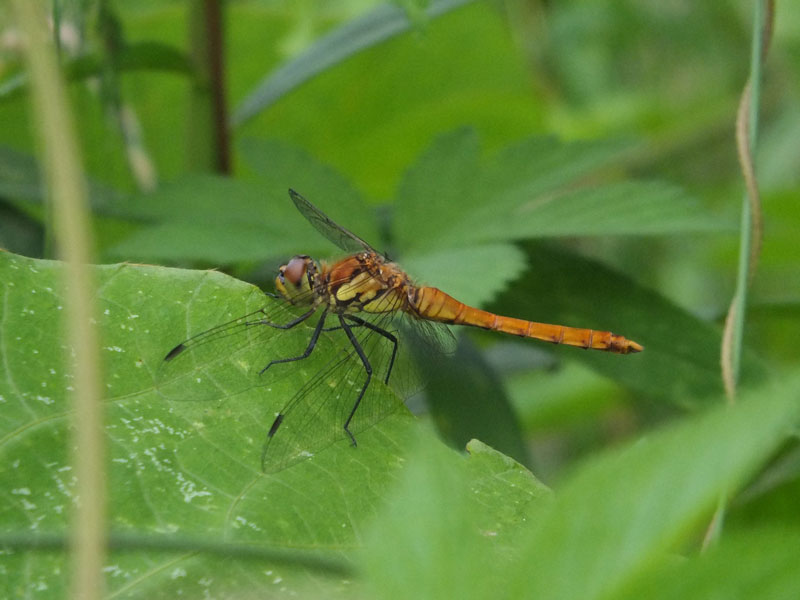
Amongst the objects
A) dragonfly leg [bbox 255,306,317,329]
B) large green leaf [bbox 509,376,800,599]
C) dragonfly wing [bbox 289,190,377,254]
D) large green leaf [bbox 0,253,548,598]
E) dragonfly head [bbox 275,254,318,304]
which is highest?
dragonfly wing [bbox 289,190,377,254]

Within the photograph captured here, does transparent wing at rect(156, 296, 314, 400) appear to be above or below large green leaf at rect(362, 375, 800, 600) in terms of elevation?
above

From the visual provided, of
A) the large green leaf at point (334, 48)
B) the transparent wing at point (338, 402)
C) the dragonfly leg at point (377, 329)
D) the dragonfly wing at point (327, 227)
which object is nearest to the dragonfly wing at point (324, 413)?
the transparent wing at point (338, 402)

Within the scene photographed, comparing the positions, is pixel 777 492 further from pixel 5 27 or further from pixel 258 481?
pixel 5 27

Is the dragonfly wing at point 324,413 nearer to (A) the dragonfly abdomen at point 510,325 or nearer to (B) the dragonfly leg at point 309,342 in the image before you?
(B) the dragonfly leg at point 309,342

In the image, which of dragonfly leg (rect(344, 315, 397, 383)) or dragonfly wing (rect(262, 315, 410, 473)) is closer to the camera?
dragonfly wing (rect(262, 315, 410, 473))

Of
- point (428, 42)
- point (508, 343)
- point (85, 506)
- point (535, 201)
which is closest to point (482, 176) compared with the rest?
point (535, 201)

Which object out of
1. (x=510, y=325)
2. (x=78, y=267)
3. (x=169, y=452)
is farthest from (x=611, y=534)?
(x=510, y=325)

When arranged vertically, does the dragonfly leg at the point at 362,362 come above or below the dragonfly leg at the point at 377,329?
below

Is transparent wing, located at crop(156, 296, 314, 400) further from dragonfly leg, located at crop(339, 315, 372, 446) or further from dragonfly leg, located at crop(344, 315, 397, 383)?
dragonfly leg, located at crop(344, 315, 397, 383)

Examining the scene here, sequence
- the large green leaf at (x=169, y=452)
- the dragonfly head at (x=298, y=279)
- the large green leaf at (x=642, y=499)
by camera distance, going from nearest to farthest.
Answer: the large green leaf at (x=642, y=499)
the large green leaf at (x=169, y=452)
the dragonfly head at (x=298, y=279)

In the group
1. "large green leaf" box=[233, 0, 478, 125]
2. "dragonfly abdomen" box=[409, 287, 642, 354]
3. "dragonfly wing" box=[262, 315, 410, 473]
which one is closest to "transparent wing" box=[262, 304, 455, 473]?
"dragonfly wing" box=[262, 315, 410, 473]
